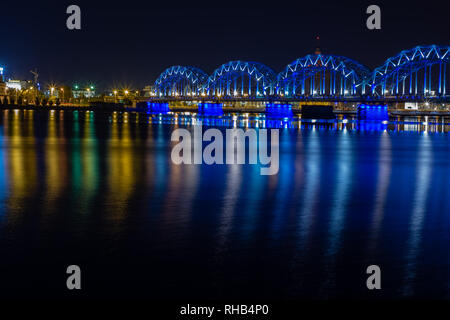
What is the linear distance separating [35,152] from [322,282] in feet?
60.3

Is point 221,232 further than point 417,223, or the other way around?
point 417,223

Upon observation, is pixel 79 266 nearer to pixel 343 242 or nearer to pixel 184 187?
pixel 343 242

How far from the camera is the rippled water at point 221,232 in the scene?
7133mm

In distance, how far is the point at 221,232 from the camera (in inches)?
378

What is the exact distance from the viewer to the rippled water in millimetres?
7133

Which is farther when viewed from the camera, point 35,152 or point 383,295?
point 35,152

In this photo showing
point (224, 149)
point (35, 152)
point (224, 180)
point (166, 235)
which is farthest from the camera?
point (224, 149)

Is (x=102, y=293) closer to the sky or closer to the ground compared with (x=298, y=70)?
closer to the ground

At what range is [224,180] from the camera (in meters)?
16.2

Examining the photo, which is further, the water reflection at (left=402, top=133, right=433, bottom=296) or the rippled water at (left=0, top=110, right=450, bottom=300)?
the water reflection at (left=402, top=133, right=433, bottom=296)

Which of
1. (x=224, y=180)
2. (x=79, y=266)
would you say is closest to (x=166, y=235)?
(x=79, y=266)
